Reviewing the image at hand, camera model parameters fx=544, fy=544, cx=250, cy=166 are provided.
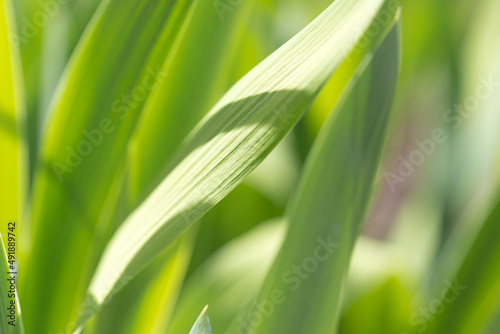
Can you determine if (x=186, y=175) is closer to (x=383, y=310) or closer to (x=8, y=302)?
(x=8, y=302)

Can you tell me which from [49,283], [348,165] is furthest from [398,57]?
[49,283]

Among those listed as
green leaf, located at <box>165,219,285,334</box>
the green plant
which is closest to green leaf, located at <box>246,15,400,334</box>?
the green plant

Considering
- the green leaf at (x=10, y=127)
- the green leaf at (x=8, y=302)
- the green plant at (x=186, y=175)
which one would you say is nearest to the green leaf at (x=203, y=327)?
the green plant at (x=186, y=175)

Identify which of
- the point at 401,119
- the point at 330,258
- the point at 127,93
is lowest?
the point at 330,258

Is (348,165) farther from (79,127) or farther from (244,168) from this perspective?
(79,127)

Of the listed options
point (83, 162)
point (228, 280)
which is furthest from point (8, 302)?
point (228, 280)

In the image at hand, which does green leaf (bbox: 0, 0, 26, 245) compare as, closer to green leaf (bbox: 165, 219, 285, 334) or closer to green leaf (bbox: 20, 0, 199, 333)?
green leaf (bbox: 20, 0, 199, 333)
